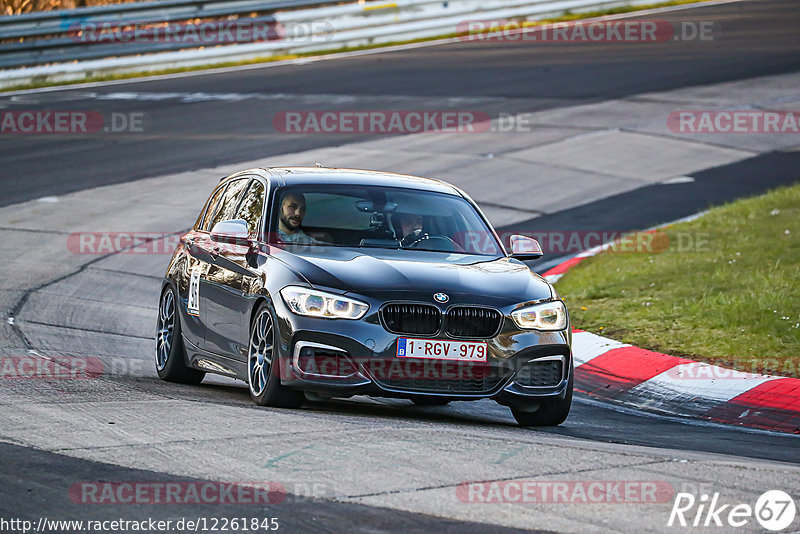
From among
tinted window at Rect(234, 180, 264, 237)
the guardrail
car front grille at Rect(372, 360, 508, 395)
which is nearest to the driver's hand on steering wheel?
tinted window at Rect(234, 180, 264, 237)

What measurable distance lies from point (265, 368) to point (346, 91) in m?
17.9

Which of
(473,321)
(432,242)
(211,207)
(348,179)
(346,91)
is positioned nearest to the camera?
(473,321)

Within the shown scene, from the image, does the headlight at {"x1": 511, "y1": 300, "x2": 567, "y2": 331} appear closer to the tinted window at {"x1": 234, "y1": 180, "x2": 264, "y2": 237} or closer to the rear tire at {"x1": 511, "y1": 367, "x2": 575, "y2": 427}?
the rear tire at {"x1": 511, "y1": 367, "x2": 575, "y2": 427}

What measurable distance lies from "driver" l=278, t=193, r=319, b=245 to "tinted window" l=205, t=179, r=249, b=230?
787mm

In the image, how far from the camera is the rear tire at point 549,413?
8.18 meters

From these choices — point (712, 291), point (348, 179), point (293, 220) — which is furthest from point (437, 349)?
point (712, 291)

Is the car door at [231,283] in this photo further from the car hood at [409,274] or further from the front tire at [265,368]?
the car hood at [409,274]

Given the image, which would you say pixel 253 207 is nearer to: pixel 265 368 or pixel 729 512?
pixel 265 368

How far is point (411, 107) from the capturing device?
78.7 ft

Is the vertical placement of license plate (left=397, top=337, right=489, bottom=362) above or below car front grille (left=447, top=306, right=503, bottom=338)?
below

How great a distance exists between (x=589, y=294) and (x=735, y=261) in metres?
1.54

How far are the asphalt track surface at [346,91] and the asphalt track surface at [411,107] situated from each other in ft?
0.13

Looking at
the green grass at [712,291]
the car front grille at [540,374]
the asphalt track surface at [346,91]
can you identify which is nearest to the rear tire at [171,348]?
the car front grille at [540,374]

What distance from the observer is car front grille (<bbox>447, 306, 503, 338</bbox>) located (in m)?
7.74
